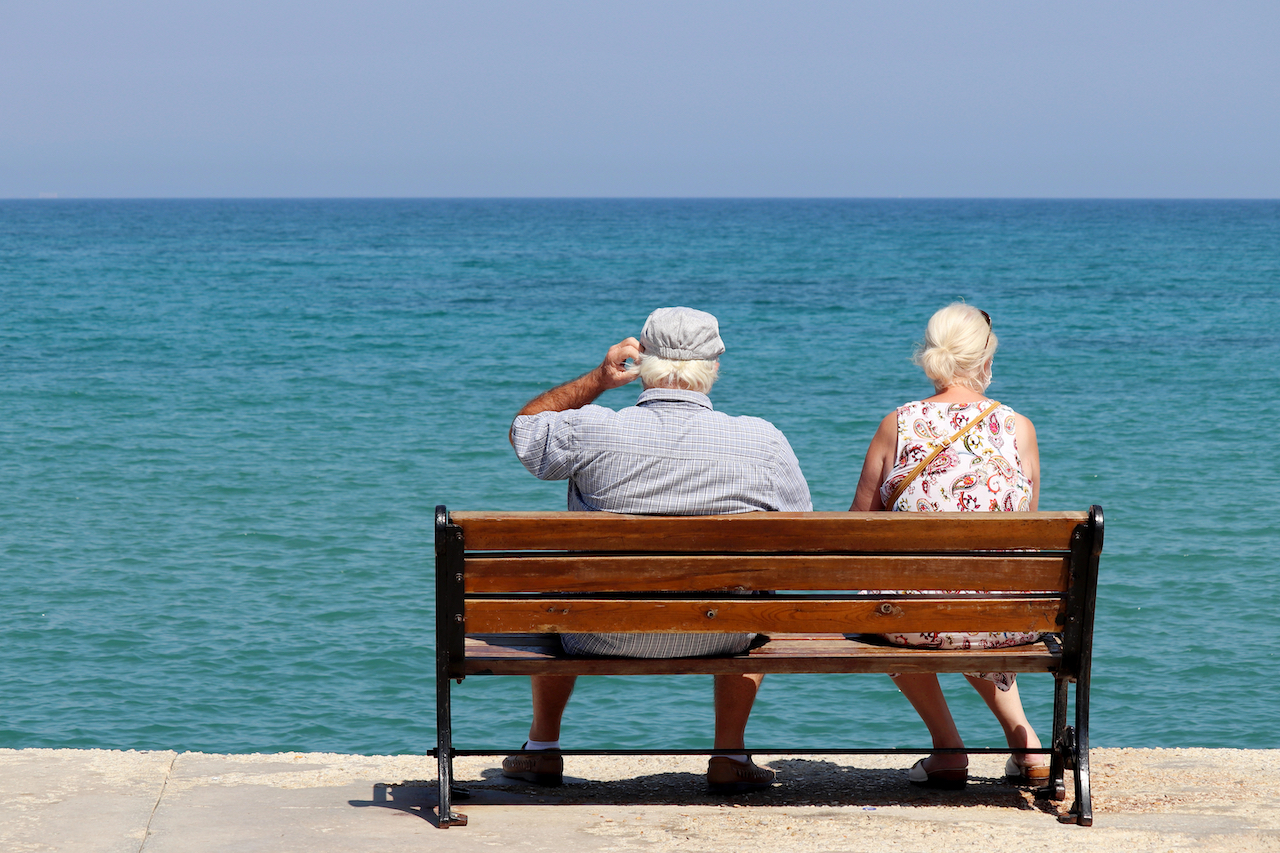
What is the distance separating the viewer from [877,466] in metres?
3.69

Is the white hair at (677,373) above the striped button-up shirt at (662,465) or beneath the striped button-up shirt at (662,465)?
above

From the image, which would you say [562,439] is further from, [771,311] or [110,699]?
[771,311]

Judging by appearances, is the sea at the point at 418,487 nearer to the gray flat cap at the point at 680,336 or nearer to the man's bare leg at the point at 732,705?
the man's bare leg at the point at 732,705

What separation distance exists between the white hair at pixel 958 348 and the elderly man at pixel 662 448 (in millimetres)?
528

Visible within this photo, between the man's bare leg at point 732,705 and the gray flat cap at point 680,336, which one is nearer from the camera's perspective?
the gray flat cap at point 680,336

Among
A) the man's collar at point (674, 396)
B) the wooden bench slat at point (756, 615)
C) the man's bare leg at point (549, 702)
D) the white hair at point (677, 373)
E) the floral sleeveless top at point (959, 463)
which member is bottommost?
the man's bare leg at point (549, 702)

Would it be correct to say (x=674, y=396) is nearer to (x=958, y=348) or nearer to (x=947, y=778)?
(x=958, y=348)

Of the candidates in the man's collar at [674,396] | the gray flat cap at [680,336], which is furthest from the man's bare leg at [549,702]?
the gray flat cap at [680,336]

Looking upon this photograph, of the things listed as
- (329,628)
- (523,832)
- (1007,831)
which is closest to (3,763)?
(523,832)

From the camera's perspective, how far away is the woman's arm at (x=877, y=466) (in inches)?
143

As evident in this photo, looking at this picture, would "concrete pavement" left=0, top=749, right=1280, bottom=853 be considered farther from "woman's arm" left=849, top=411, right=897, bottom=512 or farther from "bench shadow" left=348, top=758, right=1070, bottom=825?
"woman's arm" left=849, top=411, right=897, bottom=512

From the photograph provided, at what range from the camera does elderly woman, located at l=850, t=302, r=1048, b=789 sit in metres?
3.61

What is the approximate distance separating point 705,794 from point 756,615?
Result: 742 millimetres

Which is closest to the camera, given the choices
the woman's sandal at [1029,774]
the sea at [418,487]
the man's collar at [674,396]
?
the man's collar at [674,396]
